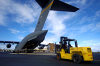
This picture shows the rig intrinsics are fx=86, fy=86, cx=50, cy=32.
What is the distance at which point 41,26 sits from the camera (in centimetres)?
1568

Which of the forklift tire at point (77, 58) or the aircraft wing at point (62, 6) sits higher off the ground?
the aircraft wing at point (62, 6)

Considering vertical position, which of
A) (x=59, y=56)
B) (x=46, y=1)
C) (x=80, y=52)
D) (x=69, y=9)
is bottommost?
(x=59, y=56)

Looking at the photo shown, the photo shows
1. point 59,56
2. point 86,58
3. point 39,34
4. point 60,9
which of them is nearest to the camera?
point 86,58

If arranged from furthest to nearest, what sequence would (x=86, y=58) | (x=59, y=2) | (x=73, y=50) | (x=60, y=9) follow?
(x=60, y=9) < (x=59, y=2) < (x=73, y=50) < (x=86, y=58)

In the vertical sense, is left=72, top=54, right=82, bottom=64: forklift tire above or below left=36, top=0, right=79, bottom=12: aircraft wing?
below

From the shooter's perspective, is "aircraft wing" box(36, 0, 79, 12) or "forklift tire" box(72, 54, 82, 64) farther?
"aircraft wing" box(36, 0, 79, 12)

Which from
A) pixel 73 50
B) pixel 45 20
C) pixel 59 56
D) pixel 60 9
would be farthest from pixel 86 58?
pixel 60 9

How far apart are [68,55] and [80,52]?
5.49ft

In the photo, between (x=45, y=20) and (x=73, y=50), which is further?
(x=45, y=20)

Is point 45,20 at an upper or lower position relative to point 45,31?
upper

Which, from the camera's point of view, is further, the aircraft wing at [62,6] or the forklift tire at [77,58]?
the aircraft wing at [62,6]

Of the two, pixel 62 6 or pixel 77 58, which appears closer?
pixel 77 58

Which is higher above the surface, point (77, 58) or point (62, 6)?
point (62, 6)

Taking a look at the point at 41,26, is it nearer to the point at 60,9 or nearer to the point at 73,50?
the point at 60,9
